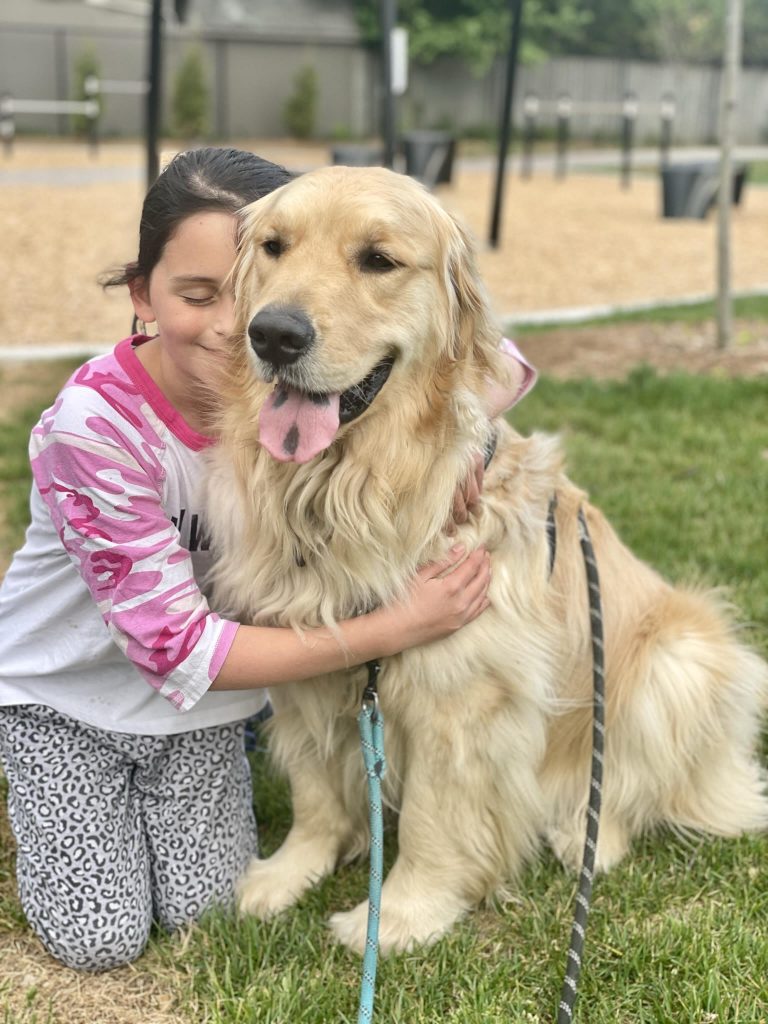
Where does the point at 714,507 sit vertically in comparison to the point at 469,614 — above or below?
below

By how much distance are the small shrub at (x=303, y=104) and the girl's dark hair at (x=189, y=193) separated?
28792 mm

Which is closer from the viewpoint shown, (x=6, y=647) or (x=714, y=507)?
(x=6, y=647)

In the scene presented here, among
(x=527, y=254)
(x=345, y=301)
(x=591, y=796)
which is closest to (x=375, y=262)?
(x=345, y=301)

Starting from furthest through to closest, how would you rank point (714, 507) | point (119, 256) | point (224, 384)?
point (119, 256) → point (714, 507) → point (224, 384)

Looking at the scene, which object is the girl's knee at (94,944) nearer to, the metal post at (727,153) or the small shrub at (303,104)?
the metal post at (727,153)

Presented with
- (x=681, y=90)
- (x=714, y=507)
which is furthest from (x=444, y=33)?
(x=714, y=507)

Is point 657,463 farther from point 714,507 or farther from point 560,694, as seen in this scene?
point 560,694

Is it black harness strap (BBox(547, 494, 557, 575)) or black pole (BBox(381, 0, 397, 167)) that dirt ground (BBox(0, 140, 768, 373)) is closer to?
black pole (BBox(381, 0, 397, 167))

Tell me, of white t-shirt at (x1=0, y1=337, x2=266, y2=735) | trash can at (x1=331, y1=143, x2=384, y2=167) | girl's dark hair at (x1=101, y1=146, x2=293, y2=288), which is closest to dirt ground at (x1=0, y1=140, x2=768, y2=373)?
trash can at (x1=331, y1=143, x2=384, y2=167)

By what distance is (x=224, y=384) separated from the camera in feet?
7.62

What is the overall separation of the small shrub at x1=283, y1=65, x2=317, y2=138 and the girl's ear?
28.9 metres

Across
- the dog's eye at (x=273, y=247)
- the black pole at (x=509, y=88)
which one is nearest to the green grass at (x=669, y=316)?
the black pole at (x=509, y=88)

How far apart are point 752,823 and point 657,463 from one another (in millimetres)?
2696

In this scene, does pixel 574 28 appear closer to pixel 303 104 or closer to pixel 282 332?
pixel 303 104
